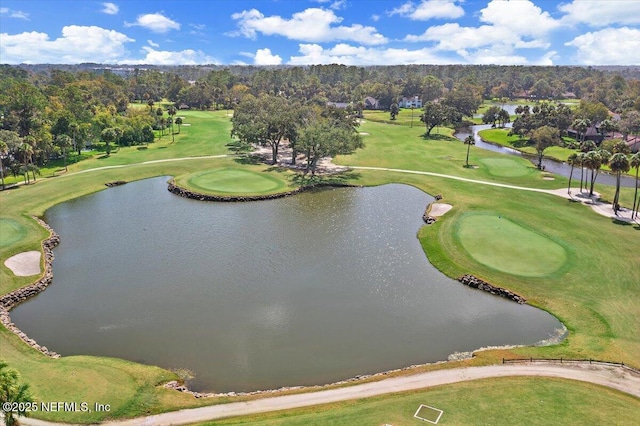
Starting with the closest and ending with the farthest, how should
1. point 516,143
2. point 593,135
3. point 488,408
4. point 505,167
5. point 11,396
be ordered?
point 11,396 < point 488,408 < point 505,167 < point 593,135 < point 516,143

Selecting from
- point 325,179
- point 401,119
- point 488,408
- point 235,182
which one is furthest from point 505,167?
point 401,119

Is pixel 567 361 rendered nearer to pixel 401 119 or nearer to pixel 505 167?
pixel 505 167

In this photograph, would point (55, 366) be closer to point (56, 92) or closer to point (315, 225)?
point (315, 225)

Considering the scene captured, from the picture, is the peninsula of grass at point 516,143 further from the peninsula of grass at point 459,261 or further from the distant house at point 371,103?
the distant house at point 371,103

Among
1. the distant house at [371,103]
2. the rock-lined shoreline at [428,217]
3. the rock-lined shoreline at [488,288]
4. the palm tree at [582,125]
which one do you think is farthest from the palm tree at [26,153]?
the distant house at [371,103]

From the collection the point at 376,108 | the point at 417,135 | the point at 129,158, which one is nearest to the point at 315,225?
the point at 129,158

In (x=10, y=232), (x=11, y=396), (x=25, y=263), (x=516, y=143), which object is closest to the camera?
(x=11, y=396)

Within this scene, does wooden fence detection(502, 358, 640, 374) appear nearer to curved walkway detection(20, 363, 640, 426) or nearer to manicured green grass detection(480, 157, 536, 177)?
curved walkway detection(20, 363, 640, 426)
